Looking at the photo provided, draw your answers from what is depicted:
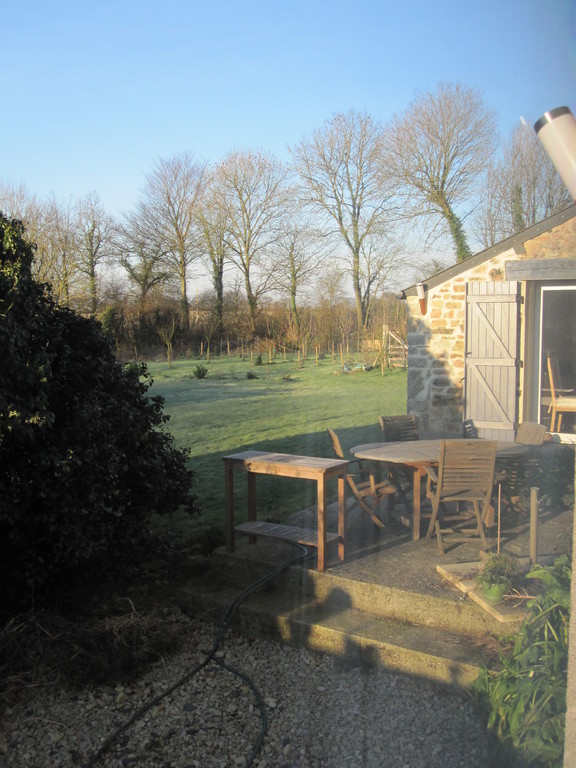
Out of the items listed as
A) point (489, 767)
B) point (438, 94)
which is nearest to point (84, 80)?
point (489, 767)

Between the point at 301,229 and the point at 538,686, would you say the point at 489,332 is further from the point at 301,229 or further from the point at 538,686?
the point at 301,229

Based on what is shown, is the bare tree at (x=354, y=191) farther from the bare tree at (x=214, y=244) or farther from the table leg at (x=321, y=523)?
the table leg at (x=321, y=523)

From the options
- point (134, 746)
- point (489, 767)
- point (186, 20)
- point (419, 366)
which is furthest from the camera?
point (419, 366)

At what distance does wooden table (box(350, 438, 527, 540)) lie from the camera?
4781 millimetres

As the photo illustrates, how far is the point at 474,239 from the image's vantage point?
19.5 meters

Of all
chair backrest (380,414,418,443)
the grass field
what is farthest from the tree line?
chair backrest (380,414,418,443)

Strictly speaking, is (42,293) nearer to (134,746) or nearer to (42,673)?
(42,673)

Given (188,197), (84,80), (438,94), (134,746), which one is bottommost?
(134,746)

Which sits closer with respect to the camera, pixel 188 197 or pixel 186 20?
pixel 186 20

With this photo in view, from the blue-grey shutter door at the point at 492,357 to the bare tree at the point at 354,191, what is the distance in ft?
44.0

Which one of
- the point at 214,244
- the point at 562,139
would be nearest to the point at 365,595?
the point at 562,139

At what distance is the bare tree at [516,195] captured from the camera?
494 inches

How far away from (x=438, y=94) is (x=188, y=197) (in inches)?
350

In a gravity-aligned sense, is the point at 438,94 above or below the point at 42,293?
above
